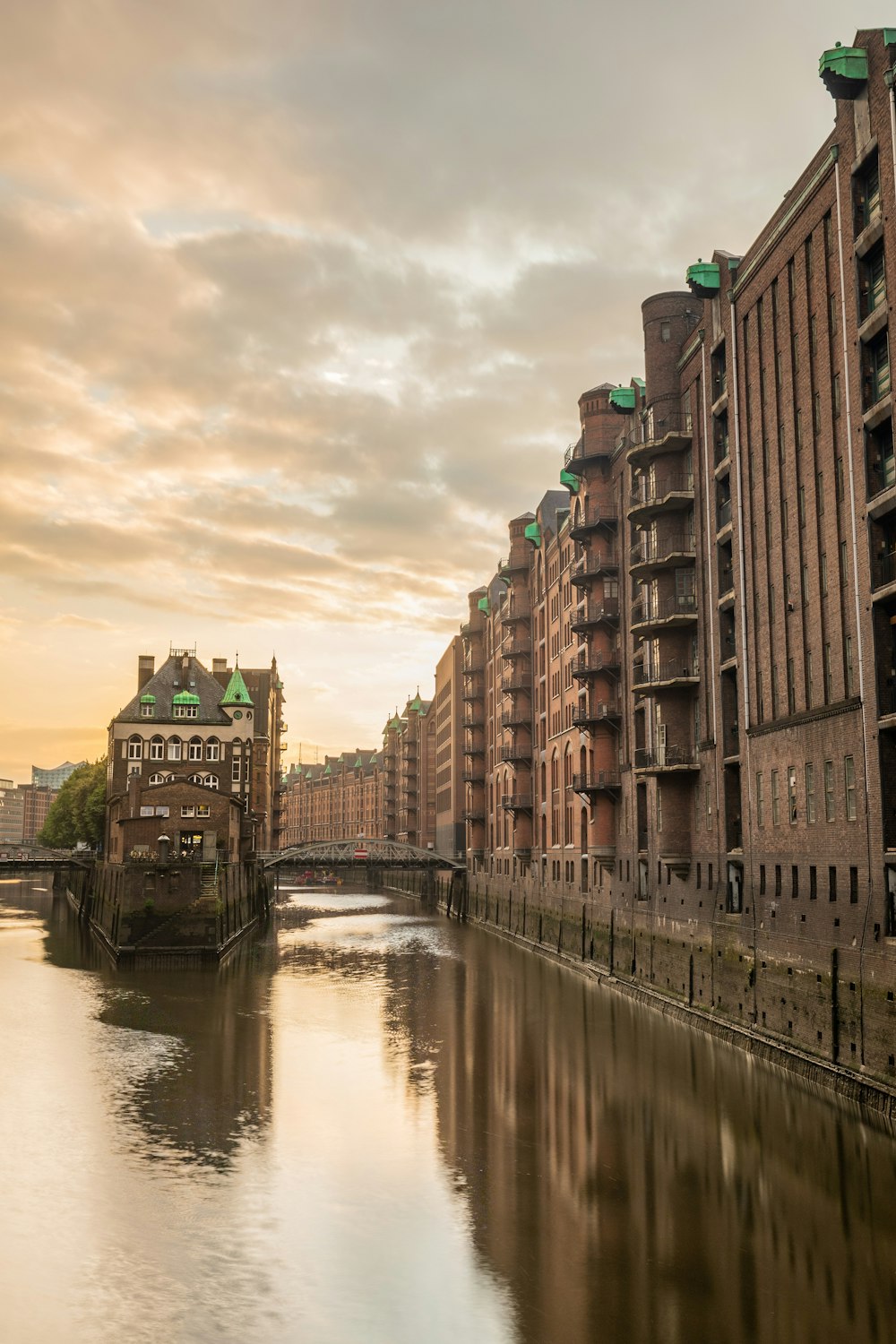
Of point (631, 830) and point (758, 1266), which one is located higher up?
point (631, 830)

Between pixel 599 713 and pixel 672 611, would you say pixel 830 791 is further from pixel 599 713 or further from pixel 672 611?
pixel 599 713

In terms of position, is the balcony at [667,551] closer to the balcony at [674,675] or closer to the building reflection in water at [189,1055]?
the balcony at [674,675]

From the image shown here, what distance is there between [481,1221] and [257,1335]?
537cm

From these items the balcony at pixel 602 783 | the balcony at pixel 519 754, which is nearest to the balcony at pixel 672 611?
the balcony at pixel 602 783

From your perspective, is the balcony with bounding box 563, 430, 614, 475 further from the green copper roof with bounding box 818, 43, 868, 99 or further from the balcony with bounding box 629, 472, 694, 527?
the green copper roof with bounding box 818, 43, 868, 99

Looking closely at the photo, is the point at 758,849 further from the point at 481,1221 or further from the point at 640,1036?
the point at 481,1221

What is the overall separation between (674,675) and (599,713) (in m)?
11.7

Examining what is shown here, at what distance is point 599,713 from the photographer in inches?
2197

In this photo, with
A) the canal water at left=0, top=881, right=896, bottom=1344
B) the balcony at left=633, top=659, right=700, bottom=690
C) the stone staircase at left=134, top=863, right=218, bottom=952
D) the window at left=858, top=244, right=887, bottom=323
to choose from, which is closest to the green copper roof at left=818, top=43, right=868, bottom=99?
the window at left=858, top=244, right=887, bottom=323

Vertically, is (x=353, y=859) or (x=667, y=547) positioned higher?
(x=667, y=547)

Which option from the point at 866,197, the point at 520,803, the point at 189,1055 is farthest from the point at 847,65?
the point at 520,803

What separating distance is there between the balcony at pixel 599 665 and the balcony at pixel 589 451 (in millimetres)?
9495

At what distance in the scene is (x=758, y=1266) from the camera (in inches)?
722

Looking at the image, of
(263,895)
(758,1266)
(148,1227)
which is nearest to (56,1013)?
(148,1227)
